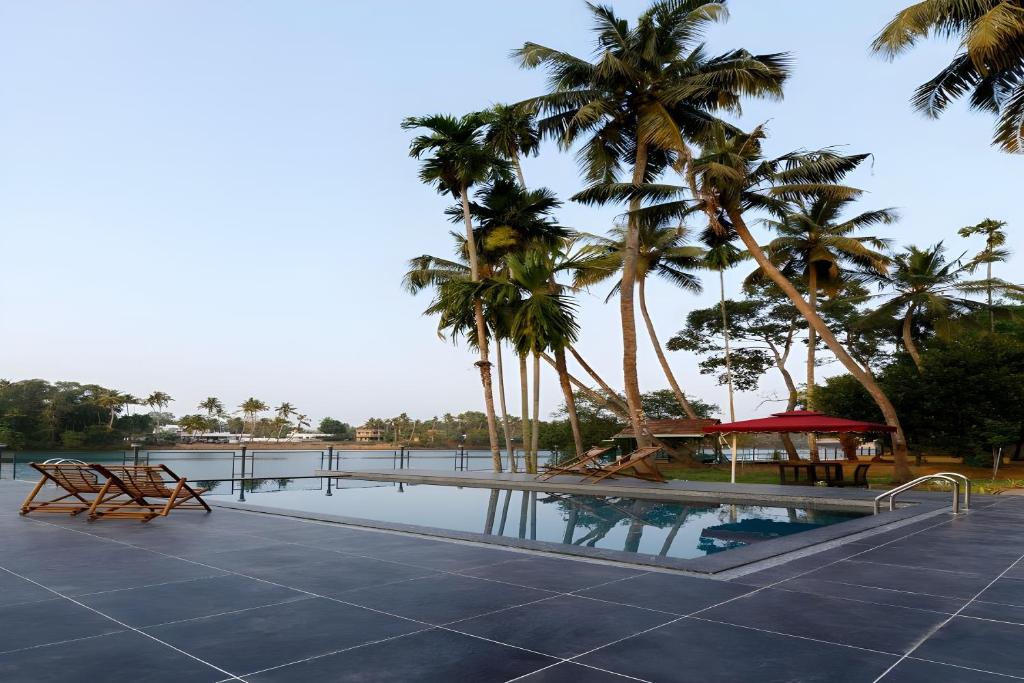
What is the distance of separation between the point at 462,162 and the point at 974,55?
13.1 meters

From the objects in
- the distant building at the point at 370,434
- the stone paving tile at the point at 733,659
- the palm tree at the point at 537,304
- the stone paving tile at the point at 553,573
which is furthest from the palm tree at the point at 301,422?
the stone paving tile at the point at 733,659

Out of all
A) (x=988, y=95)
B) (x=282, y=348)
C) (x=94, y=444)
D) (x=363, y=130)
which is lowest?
(x=94, y=444)

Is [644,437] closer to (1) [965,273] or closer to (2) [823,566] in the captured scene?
(2) [823,566]

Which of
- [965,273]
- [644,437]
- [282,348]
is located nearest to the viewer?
[644,437]

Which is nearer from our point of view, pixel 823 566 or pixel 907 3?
pixel 823 566

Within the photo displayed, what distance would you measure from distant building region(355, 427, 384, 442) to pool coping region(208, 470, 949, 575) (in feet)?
342

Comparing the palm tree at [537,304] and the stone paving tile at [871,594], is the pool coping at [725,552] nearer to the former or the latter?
the stone paving tile at [871,594]

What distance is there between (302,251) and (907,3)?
2283 centimetres

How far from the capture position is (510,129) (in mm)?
22578

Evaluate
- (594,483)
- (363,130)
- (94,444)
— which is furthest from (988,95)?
(94,444)

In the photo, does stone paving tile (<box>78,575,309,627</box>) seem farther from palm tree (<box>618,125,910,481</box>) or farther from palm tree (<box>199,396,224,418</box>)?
palm tree (<box>199,396,224,418</box>)

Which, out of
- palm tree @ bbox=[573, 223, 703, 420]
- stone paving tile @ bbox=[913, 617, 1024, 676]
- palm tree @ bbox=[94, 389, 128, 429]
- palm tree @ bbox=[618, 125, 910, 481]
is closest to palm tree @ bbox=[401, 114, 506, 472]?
palm tree @ bbox=[618, 125, 910, 481]

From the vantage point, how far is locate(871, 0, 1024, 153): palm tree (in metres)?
14.3

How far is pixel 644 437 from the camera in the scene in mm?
19172
